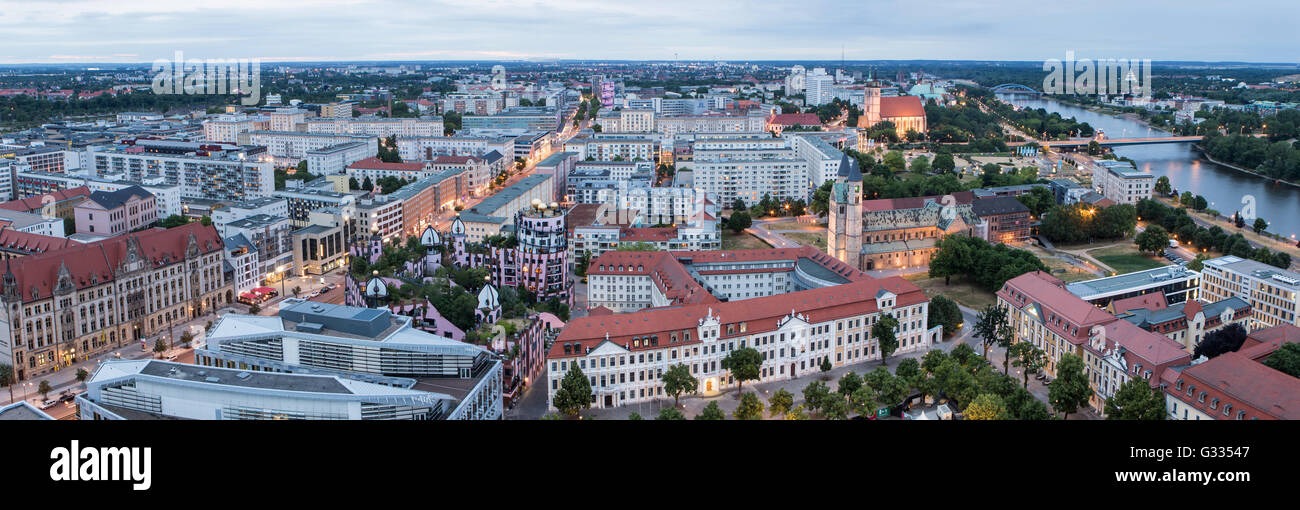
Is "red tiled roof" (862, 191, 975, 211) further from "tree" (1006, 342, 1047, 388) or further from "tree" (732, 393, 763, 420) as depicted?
"tree" (732, 393, 763, 420)

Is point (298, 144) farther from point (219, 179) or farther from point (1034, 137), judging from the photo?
point (1034, 137)

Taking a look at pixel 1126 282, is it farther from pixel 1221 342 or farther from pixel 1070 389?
pixel 1070 389

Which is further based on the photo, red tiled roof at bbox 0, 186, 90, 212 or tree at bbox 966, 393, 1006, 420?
red tiled roof at bbox 0, 186, 90, 212

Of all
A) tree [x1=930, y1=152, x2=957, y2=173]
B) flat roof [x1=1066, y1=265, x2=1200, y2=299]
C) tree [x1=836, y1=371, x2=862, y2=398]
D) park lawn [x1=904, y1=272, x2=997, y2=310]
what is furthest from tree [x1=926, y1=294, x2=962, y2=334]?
tree [x1=930, y1=152, x2=957, y2=173]

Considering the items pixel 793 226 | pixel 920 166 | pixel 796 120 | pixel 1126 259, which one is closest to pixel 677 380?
pixel 1126 259

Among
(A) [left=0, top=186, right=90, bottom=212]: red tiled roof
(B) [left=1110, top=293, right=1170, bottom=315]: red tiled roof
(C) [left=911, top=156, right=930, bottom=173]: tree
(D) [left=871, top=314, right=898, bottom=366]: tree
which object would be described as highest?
(C) [left=911, top=156, right=930, bottom=173]: tree
